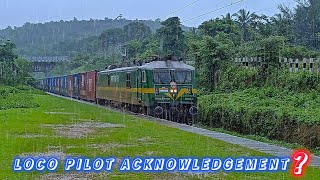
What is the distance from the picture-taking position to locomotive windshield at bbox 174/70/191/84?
25703mm

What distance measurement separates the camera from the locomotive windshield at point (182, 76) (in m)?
25.7

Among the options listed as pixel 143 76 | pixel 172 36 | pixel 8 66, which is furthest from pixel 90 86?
pixel 8 66

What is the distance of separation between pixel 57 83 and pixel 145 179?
5793 cm

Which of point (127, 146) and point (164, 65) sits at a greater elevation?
point (164, 65)

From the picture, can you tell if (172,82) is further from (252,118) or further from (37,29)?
(37,29)

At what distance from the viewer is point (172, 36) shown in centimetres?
5847

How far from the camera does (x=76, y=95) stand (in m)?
52.1

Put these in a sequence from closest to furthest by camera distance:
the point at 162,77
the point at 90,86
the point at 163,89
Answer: the point at 163,89
the point at 162,77
the point at 90,86

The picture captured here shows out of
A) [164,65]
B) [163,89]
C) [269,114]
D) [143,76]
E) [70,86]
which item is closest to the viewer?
[269,114]

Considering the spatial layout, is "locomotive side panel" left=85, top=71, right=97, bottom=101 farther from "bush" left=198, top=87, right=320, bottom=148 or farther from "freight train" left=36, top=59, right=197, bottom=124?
"bush" left=198, top=87, right=320, bottom=148

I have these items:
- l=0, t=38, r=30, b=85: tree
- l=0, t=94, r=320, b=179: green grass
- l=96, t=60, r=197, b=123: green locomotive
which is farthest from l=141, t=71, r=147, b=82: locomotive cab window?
l=0, t=38, r=30, b=85: tree

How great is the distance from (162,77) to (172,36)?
1306 inches

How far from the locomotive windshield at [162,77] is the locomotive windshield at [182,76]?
382 mm

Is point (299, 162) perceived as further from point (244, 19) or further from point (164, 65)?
point (244, 19)
